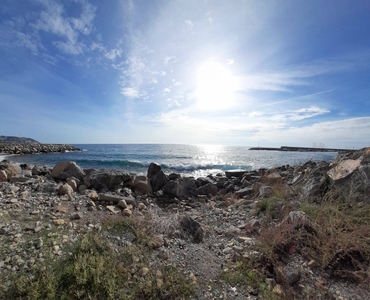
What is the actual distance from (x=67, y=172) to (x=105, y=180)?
216 centimetres

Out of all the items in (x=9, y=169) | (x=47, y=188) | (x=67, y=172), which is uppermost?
(x=9, y=169)

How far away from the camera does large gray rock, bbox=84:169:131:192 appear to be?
7844 millimetres

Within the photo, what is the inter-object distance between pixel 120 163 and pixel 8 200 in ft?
63.6

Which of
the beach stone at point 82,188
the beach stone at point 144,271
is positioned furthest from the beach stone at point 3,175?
the beach stone at point 144,271

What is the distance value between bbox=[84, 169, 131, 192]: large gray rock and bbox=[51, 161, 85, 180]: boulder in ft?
2.85

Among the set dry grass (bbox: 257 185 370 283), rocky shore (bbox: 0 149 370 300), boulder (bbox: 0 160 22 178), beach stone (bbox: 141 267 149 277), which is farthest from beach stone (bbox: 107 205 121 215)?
boulder (bbox: 0 160 22 178)

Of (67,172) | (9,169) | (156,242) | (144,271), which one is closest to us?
(144,271)

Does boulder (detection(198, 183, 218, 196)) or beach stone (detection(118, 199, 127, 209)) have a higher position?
beach stone (detection(118, 199, 127, 209))

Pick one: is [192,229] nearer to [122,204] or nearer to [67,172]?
[122,204]

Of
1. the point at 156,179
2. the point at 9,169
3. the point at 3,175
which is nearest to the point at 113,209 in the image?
the point at 156,179

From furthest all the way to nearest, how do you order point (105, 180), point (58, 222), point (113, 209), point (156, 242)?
point (105, 180) → point (113, 209) → point (58, 222) → point (156, 242)

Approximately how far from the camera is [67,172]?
8.82 m

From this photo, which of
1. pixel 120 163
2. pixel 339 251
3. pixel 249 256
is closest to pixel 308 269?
pixel 339 251

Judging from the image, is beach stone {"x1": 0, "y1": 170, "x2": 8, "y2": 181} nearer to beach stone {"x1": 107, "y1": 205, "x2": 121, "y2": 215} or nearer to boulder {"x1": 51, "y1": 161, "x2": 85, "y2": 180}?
boulder {"x1": 51, "y1": 161, "x2": 85, "y2": 180}
